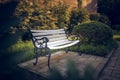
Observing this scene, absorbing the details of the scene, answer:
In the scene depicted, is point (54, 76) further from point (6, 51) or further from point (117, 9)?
point (117, 9)

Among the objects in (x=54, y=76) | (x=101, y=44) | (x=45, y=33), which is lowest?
(x=101, y=44)

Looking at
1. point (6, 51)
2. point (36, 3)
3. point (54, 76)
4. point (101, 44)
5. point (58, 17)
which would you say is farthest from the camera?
point (58, 17)

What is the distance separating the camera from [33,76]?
3.28 metres

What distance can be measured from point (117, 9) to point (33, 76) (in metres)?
15.1

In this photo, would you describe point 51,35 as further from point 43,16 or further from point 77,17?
point 77,17

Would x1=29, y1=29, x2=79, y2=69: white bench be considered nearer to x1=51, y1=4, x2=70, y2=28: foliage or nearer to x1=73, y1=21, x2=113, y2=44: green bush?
x1=73, y1=21, x2=113, y2=44: green bush

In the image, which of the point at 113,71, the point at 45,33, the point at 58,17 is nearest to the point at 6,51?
the point at 113,71

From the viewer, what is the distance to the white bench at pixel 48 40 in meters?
3.82

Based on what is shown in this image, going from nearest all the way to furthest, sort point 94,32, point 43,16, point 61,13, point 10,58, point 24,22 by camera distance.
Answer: point 10,58, point 24,22, point 94,32, point 43,16, point 61,13

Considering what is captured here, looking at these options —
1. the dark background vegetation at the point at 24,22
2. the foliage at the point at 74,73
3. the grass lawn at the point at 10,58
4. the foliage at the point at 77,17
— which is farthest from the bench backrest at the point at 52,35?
the foliage at the point at 77,17

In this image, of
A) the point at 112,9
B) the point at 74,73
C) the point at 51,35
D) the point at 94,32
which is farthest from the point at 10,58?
the point at 112,9

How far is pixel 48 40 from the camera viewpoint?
362 centimetres

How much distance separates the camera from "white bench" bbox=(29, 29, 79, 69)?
382 centimetres

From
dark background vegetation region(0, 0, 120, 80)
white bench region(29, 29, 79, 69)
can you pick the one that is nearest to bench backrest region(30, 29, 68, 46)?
white bench region(29, 29, 79, 69)
